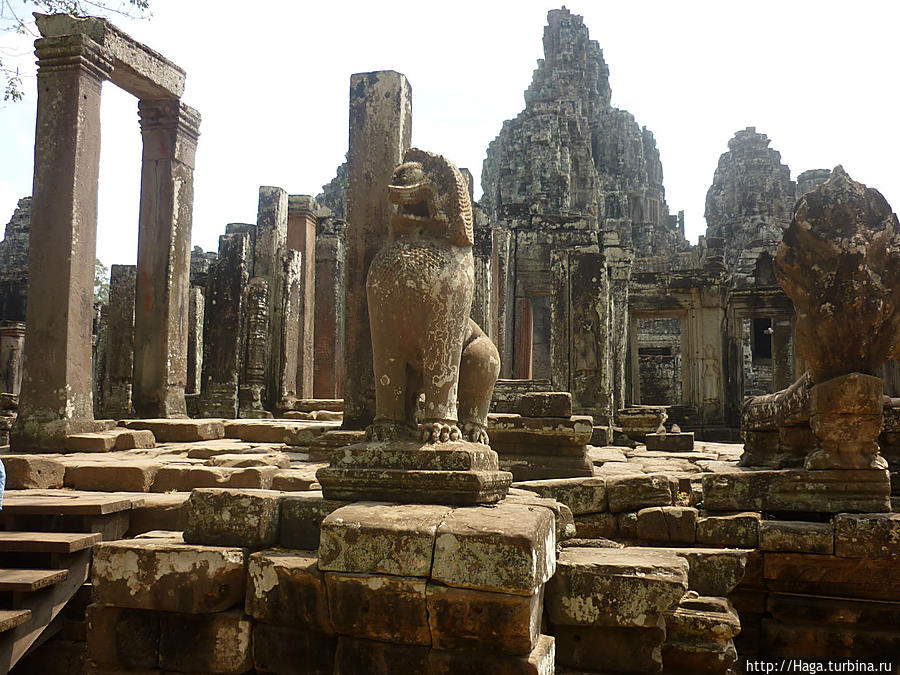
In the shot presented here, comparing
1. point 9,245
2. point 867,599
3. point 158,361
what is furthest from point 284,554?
point 9,245

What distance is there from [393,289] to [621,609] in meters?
1.88

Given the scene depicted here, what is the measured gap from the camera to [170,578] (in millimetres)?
3268

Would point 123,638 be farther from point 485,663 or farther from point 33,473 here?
point 33,473

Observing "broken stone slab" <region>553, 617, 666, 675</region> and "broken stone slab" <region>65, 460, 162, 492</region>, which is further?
"broken stone slab" <region>65, 460, 162, 492</region>

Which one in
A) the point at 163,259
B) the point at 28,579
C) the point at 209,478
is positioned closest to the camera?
the point at 28,579

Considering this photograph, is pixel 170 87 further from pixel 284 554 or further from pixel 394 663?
pixel 394 663

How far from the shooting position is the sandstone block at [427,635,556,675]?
A: 2768mm

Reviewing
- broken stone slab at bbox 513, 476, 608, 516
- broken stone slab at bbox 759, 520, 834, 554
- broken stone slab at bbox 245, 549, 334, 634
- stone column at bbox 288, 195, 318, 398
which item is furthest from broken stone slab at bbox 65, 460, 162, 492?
stone column at bbox 288, 195, 318, 398

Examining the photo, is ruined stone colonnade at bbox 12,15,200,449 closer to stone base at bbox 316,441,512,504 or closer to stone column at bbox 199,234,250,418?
stone base at bbox 316,441,512,504

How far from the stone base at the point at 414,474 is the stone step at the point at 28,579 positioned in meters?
1.39

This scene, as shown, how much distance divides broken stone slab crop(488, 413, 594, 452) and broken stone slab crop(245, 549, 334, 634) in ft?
11.2

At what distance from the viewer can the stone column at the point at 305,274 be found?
44.5ft

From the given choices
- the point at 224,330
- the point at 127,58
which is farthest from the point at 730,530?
the point at 224,330

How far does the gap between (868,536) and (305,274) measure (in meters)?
11.6
